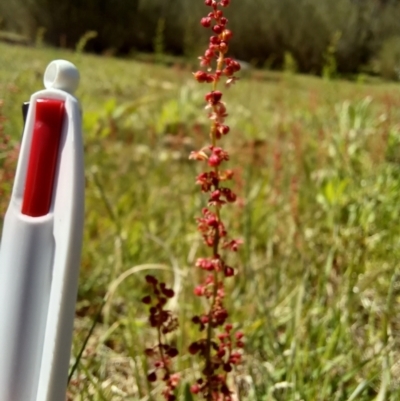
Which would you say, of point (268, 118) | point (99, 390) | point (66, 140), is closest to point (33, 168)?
point (66, 140)

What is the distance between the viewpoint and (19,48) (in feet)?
4.55

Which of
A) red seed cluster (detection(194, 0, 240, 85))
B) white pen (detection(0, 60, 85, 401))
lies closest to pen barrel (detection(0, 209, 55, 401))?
white pen (detection(0, 60, 85, 401))

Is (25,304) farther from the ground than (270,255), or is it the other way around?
(270,255)

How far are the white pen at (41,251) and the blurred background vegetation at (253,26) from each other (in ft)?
4.13

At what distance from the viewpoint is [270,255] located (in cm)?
75

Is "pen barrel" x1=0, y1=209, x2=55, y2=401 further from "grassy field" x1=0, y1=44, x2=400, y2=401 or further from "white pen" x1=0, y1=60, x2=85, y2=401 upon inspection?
"grassy field" x1=0, y1=44, x2=400, y2=401

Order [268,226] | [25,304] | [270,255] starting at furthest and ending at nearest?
[268,226] < [270,255] < [25,304]

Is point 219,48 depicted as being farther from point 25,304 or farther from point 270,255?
point 270,255

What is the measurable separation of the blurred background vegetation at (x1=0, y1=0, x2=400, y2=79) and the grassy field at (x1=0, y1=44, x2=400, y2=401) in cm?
37

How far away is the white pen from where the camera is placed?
0.26 meters

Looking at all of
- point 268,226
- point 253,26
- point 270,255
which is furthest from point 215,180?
point 253,26

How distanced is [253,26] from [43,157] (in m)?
2.49

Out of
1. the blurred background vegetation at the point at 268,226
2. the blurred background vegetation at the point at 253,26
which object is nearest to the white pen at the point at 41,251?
the blurred background vegetation at the point at 268,226

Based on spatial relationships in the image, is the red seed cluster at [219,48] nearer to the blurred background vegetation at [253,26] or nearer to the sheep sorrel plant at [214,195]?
the sheep sorrel plant at [214,195]
